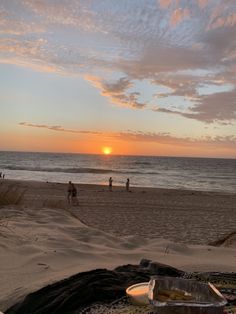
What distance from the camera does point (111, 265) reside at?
556 cm

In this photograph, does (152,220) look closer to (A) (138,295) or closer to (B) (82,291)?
(B) (82,291)

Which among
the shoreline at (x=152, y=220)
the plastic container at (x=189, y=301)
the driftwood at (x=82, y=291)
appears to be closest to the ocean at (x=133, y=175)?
the shoreline at (x=152, y=220)

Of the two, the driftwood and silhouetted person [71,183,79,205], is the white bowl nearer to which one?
the driftwood

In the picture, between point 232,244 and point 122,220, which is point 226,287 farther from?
point 122,220

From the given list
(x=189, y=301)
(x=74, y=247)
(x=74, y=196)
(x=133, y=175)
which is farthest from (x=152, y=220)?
(x=133, y=175)

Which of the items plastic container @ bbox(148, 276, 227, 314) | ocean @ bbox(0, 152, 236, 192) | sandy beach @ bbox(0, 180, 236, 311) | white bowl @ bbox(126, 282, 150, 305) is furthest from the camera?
ocean @ bbox(0, 152, 236, 192)

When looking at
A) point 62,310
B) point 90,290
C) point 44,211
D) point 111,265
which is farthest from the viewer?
point 44,211

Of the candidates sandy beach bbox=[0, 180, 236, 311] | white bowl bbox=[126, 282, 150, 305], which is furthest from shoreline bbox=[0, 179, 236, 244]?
white bowl bbox=[126, 282, 150, 305]

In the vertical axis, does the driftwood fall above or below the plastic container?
below

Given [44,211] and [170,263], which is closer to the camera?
[170,263]

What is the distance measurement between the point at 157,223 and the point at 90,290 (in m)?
9.29

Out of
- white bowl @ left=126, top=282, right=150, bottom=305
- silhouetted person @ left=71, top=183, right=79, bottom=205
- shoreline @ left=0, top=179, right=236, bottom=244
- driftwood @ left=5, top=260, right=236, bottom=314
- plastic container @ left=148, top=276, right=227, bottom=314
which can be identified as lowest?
shoreline @ left=0, top=179, right=236, bottom=244

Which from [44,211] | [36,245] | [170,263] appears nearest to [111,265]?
[170,263]

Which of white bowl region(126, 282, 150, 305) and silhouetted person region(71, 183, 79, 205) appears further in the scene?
silhouetted person region(71, 183, 79, 205)
